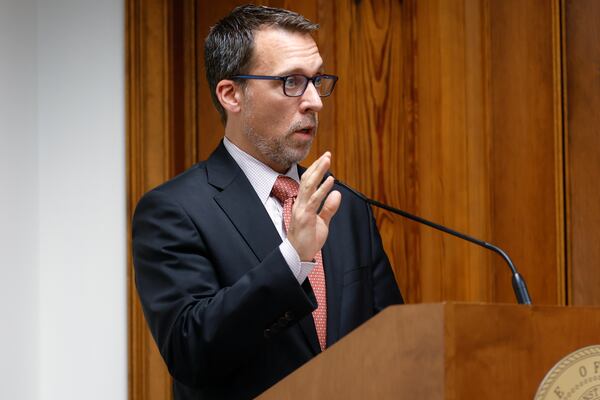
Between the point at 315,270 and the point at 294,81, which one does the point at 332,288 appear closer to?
the point at 315,270

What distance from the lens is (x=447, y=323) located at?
→ 4.50 feet

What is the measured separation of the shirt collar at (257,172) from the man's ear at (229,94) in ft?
0.28

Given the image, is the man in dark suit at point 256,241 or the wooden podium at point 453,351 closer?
the wooden podium at point 453,351

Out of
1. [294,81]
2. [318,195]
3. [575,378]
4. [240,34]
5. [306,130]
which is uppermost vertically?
[240,34]

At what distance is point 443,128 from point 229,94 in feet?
2.49

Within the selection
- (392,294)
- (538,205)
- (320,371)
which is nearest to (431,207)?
(538,205)

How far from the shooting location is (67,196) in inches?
120

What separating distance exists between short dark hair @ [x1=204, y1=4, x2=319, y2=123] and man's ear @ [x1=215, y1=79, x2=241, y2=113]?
20mm

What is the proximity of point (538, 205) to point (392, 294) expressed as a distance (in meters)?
0.61

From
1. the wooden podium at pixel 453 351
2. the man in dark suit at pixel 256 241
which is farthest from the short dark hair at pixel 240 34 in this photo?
the wooden podium at pixel 453 351

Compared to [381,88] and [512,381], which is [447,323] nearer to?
[512,381]

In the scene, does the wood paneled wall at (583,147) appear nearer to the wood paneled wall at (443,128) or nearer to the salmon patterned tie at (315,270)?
the wood paneled wall at (443,128)

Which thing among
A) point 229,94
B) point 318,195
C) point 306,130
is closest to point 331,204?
point 318,195

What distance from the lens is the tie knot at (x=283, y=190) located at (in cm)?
224
